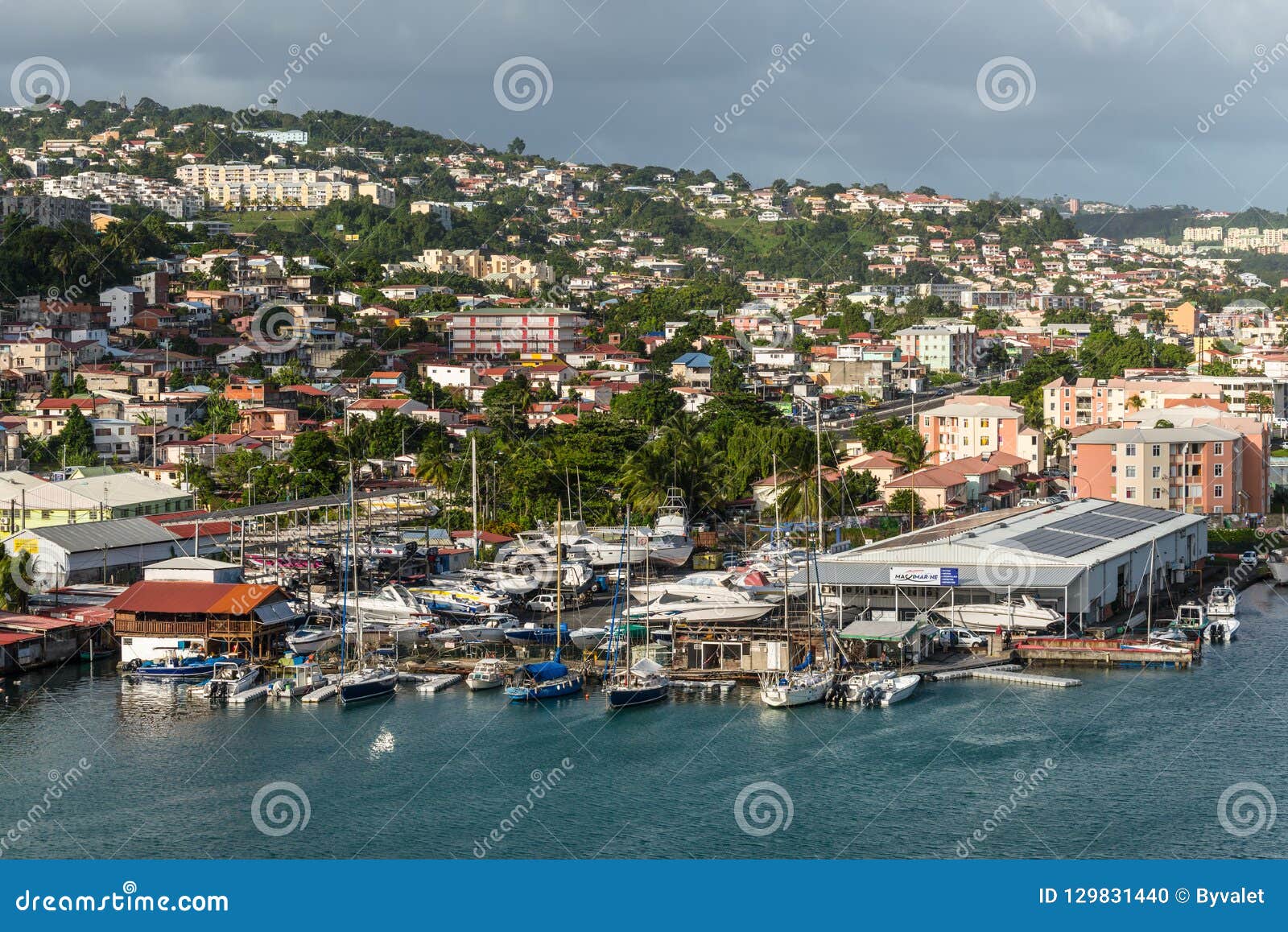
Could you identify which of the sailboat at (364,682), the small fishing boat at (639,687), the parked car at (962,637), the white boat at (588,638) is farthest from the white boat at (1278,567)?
the sailboat at (364,682)

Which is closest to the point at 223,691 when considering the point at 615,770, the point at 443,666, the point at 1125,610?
the point at 443,666

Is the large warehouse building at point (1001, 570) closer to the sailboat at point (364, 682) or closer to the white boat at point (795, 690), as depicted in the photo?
the white boat at point (795, 690)

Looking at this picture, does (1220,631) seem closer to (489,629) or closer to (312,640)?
(489,629)

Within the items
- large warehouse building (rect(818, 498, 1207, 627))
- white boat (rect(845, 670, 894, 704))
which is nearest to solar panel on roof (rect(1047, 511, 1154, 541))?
large warehouse building (rect(818, 498, 1207, 627))

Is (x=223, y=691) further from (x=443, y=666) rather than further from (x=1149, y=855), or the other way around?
(x=1149, y=855)

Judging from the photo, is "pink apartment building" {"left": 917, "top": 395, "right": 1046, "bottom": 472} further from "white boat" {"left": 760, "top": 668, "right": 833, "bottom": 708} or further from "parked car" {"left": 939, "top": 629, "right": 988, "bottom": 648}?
"white boat" {"left": 760, "top": 668, "right": 833, "bottom": 708}

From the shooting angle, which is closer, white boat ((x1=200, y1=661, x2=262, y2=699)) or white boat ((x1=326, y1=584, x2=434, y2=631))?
white boat ((x1=200, y1=661, x2=262, y2=699))
